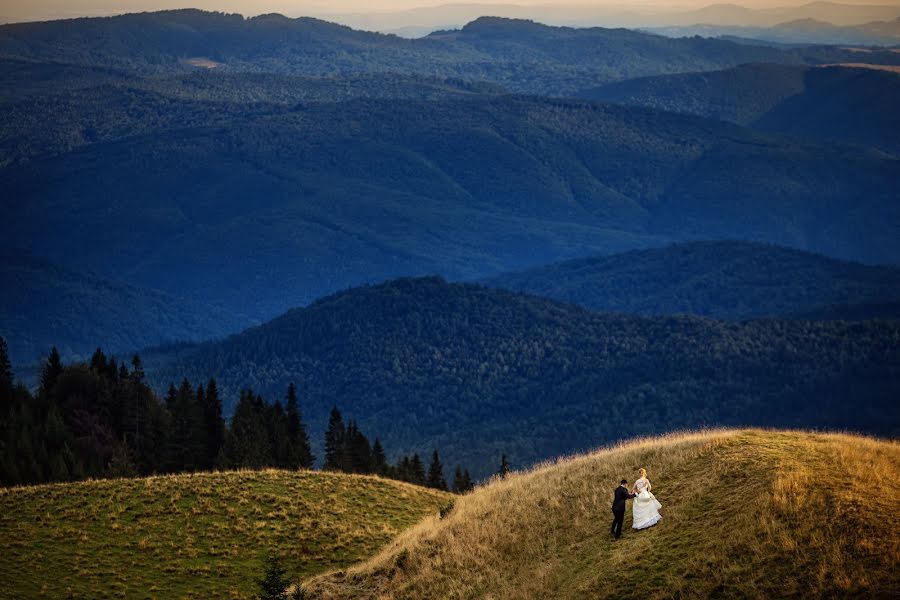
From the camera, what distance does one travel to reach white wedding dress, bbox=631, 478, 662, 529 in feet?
139

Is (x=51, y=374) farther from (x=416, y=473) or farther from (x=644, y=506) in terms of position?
(x=644, y=506)

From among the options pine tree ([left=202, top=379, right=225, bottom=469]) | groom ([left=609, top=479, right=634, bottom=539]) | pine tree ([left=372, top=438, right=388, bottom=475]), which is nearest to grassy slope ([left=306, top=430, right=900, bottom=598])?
groom ([left=609, top=479, right=634, bottom=539])

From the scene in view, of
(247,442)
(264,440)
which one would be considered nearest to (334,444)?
(264,440)

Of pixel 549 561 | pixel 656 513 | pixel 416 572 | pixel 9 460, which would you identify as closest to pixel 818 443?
pixel 656 513

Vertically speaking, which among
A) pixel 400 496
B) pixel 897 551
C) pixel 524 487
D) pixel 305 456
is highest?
pixel 897 551

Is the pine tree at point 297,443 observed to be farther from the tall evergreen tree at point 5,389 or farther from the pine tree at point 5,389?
the tall evergreen tree at point 5,389

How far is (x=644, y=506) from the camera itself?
4275 centimetres

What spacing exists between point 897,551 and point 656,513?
29.5ft

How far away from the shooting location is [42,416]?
98.8 m

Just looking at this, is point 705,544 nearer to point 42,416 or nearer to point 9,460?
point 9,460

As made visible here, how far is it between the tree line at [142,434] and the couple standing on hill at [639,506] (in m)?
48.8

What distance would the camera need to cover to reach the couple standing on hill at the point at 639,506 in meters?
42.2

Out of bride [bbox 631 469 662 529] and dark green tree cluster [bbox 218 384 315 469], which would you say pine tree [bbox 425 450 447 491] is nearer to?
dark green tree cluster [bbox 218 384 315 469]

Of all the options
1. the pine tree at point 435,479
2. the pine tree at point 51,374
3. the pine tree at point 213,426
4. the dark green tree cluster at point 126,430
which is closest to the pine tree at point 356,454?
the dark green tree cluster at point 126,430
